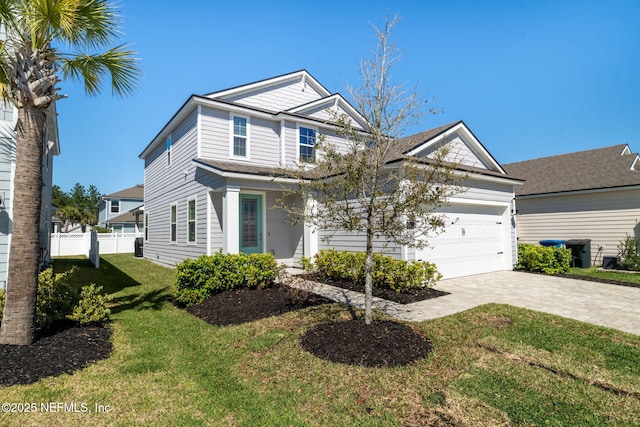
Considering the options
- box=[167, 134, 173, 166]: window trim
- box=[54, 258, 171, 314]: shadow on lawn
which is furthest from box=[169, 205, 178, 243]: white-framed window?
box=[54, 258, 171, 314]: shadow on lawn

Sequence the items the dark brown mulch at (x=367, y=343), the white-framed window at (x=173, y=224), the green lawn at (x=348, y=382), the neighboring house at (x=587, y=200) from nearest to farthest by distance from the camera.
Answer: the green lawn at (x=348, y=382)
the dark brown mulch at (x=367, y=343)
the neighboring house at (x=587, y=200)
the white-framed window at (x=173, y=224)

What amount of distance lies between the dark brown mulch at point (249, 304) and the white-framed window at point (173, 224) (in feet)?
22.8

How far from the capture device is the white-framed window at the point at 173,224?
42.9 ft

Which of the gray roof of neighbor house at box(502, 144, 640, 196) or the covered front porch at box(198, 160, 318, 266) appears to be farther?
the gray roof of neighbor house at box(502, 144, 640, 196)

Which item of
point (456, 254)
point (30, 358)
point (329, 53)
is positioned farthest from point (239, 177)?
point (456, 254)

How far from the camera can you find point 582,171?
1488 centimetres

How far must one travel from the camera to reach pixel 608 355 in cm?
420

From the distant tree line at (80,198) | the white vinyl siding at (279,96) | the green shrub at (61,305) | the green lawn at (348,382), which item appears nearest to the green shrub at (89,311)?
the green shrub at (61,305)

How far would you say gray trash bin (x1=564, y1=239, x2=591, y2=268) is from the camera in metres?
12.7

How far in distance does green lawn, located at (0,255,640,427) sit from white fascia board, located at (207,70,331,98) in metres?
8.99

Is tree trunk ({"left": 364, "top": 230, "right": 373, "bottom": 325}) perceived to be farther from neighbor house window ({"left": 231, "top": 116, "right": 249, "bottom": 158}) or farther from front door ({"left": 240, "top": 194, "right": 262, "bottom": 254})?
neighbor house window ({"left": 231, "top": 116, "right": 249, "bottom": 158})

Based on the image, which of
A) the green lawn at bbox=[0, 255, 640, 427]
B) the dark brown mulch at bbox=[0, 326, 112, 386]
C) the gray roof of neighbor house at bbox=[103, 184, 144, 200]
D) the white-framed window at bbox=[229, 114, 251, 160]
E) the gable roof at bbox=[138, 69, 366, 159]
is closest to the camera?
the green lawn at bbox=[0, 255, 640, 427]

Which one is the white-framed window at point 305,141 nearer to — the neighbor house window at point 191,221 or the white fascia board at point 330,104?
the white fascia board at point 330,104

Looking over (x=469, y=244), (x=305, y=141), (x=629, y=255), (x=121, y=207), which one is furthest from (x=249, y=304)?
(x=121, y=207)
